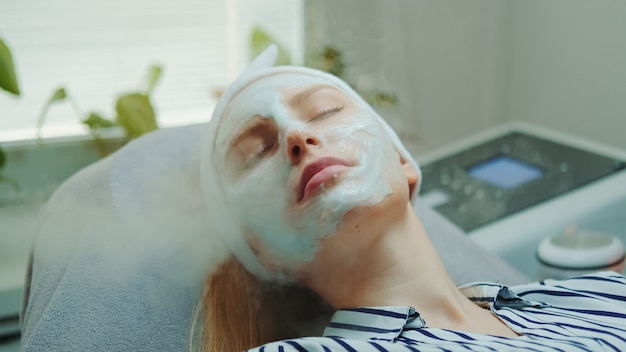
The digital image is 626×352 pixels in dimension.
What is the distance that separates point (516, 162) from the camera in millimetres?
1977

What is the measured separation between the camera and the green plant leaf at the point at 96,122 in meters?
1.95

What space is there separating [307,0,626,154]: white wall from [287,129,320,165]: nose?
1232mm

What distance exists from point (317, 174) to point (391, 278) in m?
0.23

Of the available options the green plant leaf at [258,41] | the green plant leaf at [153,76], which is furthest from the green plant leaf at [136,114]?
the green plant leaf at [258,41]

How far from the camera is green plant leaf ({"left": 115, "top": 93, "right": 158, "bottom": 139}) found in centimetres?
182

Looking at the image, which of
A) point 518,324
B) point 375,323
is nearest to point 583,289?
point 518,324

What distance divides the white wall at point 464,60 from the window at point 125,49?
218mm

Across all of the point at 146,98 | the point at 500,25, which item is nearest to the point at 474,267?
the point at 146,98

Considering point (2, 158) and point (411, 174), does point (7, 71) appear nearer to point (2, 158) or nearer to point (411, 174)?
point (2, 158)

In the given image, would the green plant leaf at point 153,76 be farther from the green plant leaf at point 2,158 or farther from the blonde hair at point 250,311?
the blonde hair at point 250,311

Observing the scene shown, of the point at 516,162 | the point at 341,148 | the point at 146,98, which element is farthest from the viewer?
the point at 516,162

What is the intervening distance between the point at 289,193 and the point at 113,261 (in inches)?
15.4

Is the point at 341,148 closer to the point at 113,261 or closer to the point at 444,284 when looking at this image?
the point at 444,284

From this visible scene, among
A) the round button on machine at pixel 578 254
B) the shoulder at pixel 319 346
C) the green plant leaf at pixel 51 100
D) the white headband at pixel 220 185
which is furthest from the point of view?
the green plant leaf at pixel 51 100
